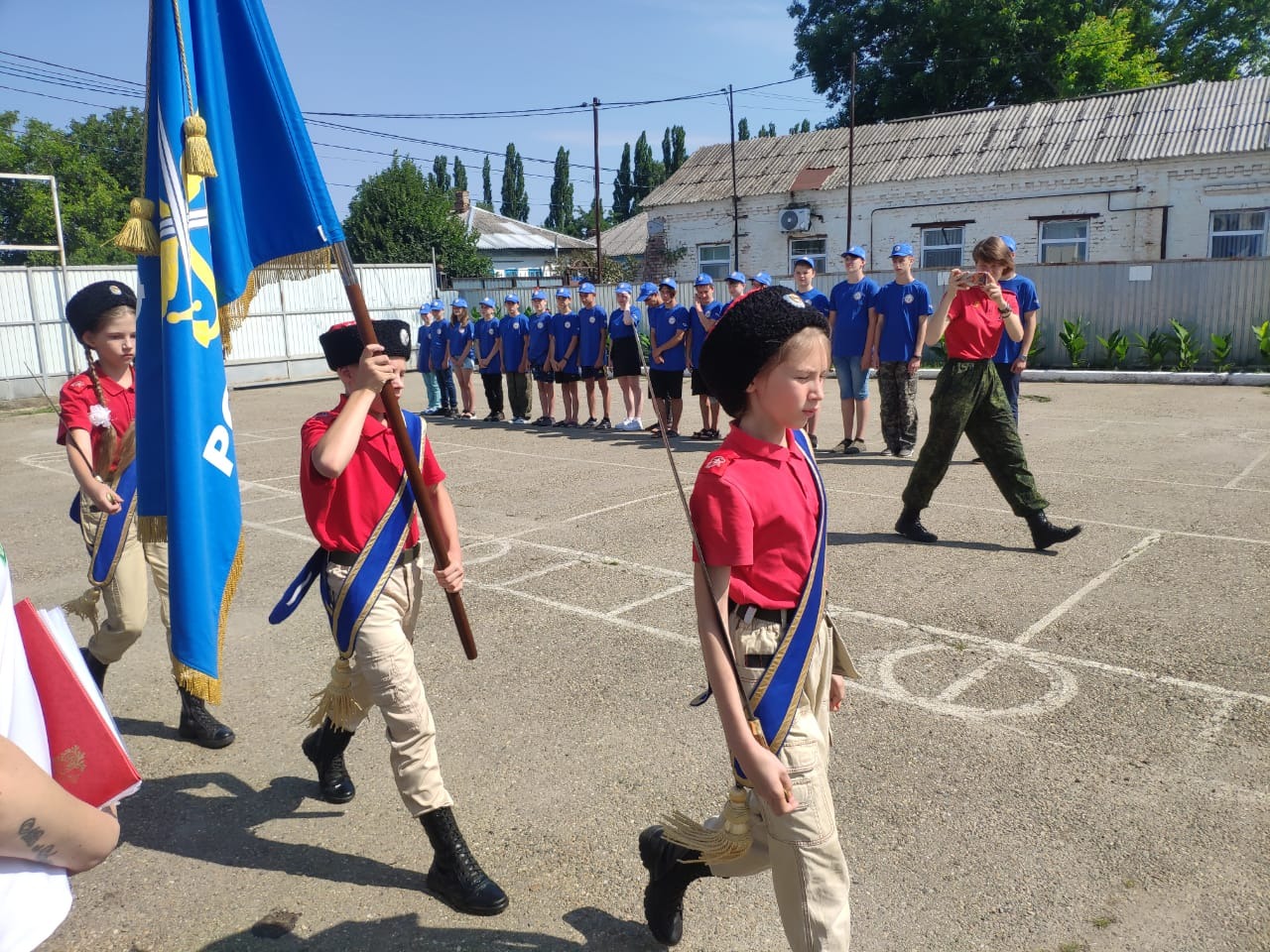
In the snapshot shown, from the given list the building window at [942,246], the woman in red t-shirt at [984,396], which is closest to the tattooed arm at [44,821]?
the woman in red t-shirt at [984,396]

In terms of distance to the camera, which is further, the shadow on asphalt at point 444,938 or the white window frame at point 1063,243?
the white window frame at point 1063,243

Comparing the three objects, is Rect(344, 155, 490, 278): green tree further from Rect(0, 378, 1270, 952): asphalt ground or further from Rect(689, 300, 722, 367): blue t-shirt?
Rect(0, 378, 1270, 952): asphalt ground

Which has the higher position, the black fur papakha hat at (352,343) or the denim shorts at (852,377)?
the black fur papakha hat at (352,343)

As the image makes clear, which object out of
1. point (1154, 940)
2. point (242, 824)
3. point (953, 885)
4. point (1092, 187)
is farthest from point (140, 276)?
point (1092, 187)

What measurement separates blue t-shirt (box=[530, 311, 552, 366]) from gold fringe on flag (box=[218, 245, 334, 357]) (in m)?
11.4

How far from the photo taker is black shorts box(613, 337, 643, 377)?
46.0 feet

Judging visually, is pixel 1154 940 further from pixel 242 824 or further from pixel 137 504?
pixel 137 504

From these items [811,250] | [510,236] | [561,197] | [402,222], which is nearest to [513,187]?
[561,197]

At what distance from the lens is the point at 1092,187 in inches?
941

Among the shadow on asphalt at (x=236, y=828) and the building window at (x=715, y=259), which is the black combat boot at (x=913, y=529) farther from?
the building window at (x=715, y=259)

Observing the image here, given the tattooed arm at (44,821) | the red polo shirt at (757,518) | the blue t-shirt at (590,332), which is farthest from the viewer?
the blue t-shirt at (590,332)

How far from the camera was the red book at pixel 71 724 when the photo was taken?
1.52 meters

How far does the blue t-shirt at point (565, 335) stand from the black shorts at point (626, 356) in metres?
0.70

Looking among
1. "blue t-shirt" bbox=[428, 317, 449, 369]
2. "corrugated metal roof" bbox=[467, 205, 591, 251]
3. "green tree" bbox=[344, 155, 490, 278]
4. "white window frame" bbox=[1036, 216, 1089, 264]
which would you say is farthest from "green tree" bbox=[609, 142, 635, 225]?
"blue t-shirt" bbox=[428, 317, 449, 369]
